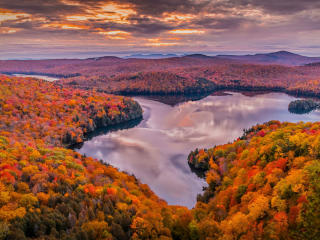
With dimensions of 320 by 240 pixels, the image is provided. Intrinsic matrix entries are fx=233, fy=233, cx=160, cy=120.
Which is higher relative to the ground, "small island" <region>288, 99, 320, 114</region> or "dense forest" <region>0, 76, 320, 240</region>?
"small island" <region>288, 99, 320, 114</region>

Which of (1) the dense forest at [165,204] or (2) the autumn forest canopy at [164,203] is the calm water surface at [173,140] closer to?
(1) the dense forest at [165,204]

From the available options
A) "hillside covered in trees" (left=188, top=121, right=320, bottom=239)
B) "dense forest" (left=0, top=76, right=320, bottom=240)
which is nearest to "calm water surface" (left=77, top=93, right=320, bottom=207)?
"dense forest" (left=0, top=76, right=320, bottom=240)

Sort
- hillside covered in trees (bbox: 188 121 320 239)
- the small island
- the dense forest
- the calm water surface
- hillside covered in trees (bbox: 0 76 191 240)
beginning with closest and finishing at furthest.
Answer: hillside covered in trees (bbox: 188 121 320 239)
the dense forest
hillside covered in trees (bbox: 0 76 191 240)
the calm water surface
the small island

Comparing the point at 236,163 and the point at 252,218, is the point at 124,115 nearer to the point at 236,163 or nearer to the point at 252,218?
the point at 236,163

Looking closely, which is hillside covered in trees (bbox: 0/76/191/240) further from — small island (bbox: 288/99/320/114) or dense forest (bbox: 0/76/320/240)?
small island (bbox: 288/99/320/114)

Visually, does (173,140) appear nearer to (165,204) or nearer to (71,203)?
(165,204)

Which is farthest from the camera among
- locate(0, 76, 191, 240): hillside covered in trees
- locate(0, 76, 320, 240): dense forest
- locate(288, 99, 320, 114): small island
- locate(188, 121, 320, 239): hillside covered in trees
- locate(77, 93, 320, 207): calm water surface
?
locate(288, 99, 320, 114): small island
